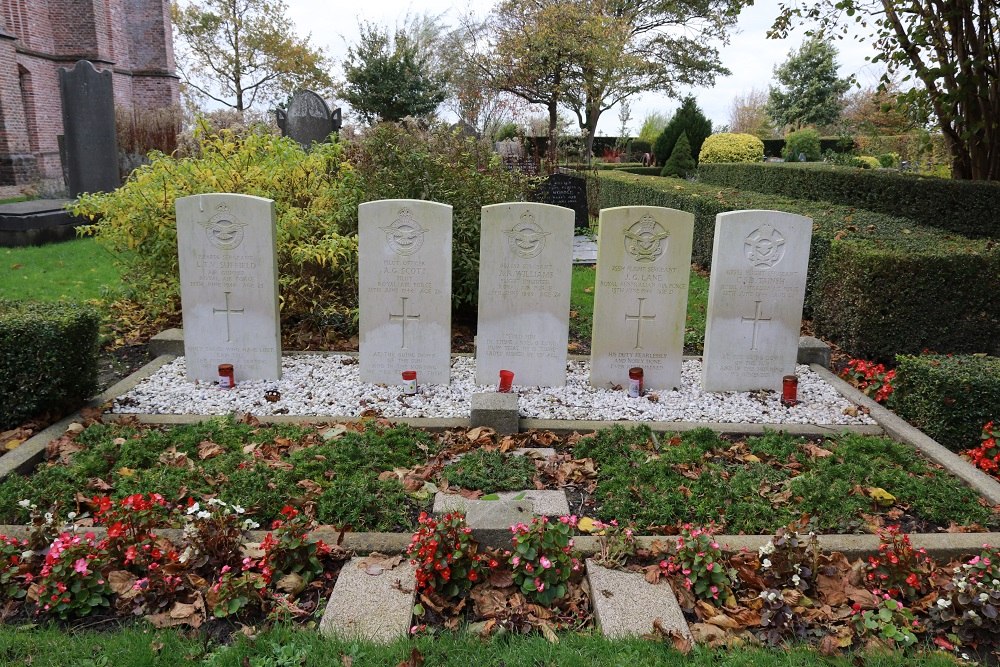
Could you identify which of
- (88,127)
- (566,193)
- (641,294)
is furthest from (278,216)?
(88,127)

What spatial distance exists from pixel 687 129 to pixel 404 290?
84.0 ft

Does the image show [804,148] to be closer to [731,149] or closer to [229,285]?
[731,149]

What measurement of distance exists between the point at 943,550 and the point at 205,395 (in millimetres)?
4940

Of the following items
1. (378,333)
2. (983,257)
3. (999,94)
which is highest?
(999,94)

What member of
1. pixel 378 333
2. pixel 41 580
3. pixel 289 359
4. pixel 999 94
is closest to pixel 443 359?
pixel 378 333

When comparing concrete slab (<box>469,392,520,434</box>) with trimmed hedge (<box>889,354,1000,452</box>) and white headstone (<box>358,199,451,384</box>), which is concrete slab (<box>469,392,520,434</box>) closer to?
white headstone (<box>358,199,451,384</box>)

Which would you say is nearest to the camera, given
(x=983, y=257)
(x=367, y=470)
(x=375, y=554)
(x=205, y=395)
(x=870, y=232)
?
(x=375, y=554)

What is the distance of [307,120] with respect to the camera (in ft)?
50.5

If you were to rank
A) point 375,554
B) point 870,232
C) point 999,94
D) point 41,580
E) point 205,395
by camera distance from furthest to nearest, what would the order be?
point 999,94 < point 870,232 < point 205,395 < point 375,554 < point 41,580

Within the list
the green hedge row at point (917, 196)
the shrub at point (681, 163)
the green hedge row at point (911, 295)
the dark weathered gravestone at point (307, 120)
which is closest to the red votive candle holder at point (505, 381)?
the green hedge row at point (911, 295)

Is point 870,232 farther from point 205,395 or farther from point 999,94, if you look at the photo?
point 205,395

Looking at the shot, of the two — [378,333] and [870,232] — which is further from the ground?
[870,232]

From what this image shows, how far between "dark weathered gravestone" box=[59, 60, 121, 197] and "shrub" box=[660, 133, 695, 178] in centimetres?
1670

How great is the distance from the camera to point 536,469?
4.39 m
